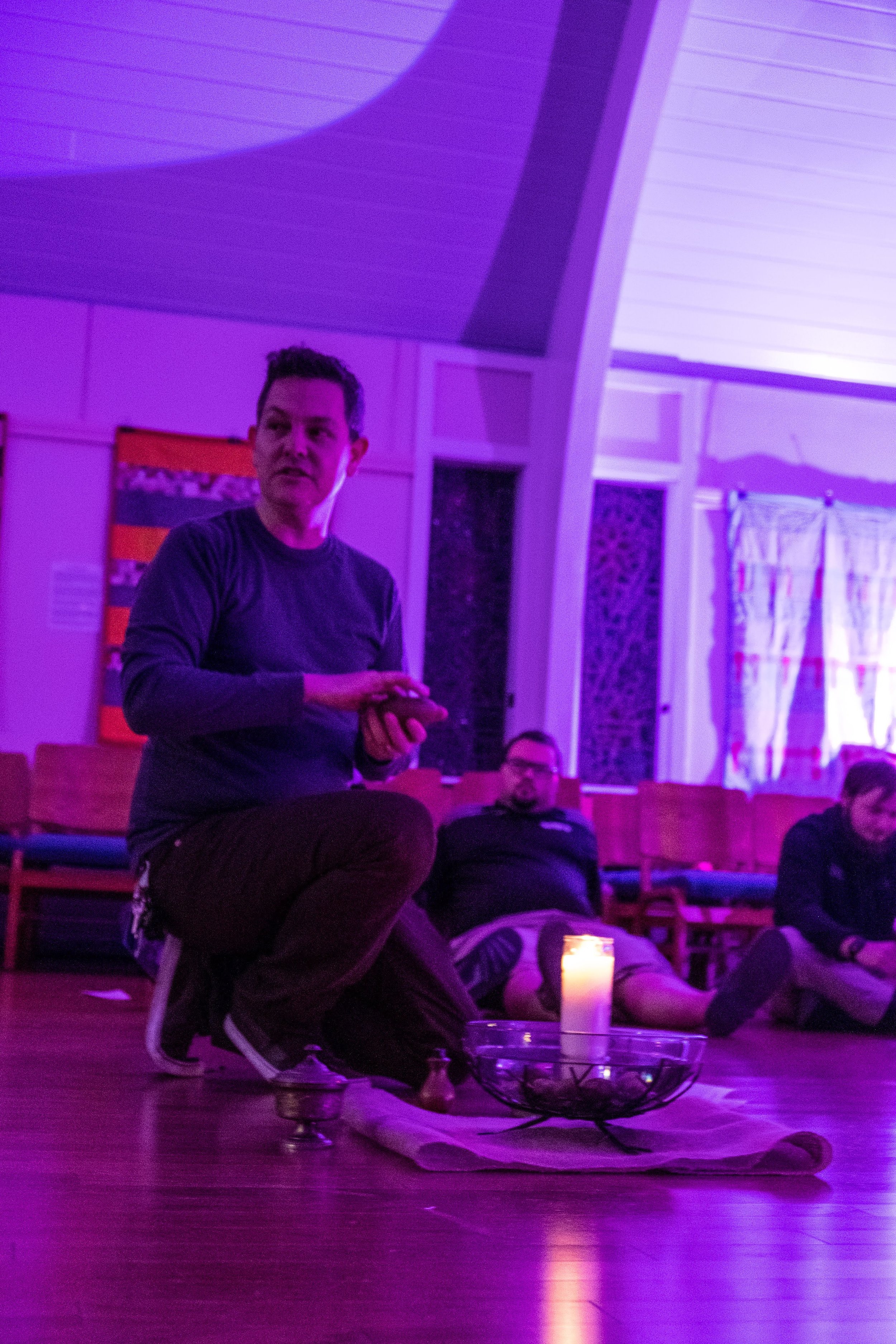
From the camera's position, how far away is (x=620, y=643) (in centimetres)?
741

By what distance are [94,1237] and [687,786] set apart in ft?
16.6

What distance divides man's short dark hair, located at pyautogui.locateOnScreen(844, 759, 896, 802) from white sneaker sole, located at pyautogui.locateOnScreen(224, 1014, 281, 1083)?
2621 millimetres

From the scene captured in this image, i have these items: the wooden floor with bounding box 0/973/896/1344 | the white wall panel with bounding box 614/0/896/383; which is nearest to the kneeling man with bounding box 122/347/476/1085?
the wooden floor with bounding box 0/973/896/1344

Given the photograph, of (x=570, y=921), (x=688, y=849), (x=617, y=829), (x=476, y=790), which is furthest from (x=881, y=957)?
(x=476, y=790)

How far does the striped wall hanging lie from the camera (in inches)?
267

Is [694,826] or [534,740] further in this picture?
[694,826]

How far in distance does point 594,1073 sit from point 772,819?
4687 mm

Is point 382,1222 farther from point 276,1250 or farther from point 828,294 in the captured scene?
point 828,294

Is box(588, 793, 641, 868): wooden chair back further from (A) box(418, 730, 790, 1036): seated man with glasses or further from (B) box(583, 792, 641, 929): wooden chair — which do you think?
(A) box(418, 730, 790, 1036): seated man with glasses

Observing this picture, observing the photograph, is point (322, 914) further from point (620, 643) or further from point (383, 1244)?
point (620, 643)

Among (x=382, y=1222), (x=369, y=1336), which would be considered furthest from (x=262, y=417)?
(x=369, y=1336)

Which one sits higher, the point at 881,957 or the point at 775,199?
the point at 775,199

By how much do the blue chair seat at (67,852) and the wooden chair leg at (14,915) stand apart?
10 centimetres

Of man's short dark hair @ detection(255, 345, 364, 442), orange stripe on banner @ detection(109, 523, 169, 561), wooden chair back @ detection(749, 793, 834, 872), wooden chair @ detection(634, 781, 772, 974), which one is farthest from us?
orange stripe on banner @ detection(109, 523, 169, 561)
